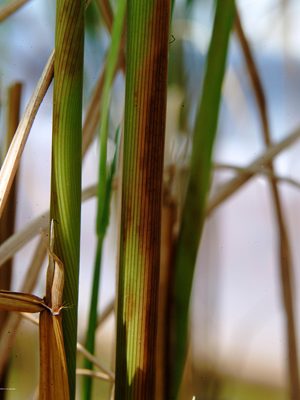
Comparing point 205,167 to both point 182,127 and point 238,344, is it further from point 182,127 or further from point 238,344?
point 238,344

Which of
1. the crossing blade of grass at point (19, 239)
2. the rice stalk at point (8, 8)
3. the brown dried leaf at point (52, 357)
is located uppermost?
the rice stalk at point (8, 8)

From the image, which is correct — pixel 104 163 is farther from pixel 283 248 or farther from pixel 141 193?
pixel 283 248

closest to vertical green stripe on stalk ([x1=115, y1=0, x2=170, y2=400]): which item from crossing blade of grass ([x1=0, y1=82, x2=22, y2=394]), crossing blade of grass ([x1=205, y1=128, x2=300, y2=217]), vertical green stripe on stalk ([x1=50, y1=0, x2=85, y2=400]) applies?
vertical green stripe on stalk ([x1=50, y1=0, x2=85, y2=400])

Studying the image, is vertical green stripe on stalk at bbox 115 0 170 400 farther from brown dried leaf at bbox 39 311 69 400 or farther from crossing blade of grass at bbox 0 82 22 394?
crossing blade of grass at bbox 0 82 22 394

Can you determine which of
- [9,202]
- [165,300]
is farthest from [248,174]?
[9,202]

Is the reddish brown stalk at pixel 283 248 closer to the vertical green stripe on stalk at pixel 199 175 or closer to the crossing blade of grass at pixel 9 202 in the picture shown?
the vertical green stripe on stalk at pixel 199 175

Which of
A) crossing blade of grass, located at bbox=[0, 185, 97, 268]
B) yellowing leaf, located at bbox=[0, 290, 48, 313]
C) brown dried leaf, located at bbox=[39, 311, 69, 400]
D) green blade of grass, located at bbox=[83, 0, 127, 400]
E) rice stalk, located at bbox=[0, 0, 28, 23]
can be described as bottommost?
brown dried leaf, located at bbox=[39, 311, 69, 400]

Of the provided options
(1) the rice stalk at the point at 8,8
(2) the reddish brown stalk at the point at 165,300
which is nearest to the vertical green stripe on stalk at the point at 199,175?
(2) the reddish brown stalk at the point at 165,300
